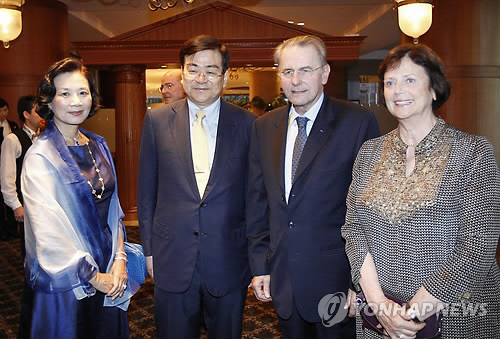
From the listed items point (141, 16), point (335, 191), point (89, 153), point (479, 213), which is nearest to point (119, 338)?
point (89, 153)

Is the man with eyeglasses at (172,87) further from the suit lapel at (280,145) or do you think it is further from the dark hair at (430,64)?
the dark hair at (430,64)

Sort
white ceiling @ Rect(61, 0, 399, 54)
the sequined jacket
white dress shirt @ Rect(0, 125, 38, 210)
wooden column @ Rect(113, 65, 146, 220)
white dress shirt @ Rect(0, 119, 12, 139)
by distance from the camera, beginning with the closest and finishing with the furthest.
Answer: the sequined jacket
white dress shirt @ Rect(0, 125, 38, 210)
white dress shirt @ Rect(0, 119, 12, 139)
wooden column @ Rect(113, 65, 146, 220)
white ceiling @ Rect(61, 0, 399, 54)

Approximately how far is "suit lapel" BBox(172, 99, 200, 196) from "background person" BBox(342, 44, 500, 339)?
78 cm

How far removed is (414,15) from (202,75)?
310cm

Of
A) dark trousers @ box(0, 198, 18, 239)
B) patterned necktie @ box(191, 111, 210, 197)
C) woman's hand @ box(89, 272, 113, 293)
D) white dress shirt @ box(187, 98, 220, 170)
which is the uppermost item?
white dress shirt @ box(187, 98, 220, 170)

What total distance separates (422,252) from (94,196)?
55.4 inches

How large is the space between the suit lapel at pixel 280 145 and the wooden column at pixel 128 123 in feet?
17.1

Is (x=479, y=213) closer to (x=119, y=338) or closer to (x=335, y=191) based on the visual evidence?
(x=335, y=191)

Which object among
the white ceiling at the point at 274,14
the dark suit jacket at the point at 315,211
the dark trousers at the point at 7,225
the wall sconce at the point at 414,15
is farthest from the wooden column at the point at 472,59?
the dark trousers at the point at 7,225

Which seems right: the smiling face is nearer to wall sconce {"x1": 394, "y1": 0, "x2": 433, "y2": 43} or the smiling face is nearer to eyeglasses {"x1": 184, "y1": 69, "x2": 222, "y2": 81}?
eyeglasses {"x1": 184, "y1": 69, "x2": 222, "y2": 81}

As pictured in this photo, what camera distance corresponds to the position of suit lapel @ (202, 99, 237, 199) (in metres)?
2.25

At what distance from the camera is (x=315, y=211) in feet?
6.80

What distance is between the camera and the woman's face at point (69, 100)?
219 centimetres

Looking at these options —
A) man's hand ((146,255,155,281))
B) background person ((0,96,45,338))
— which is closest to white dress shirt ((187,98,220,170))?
man's hand ((146,255,155,281))
